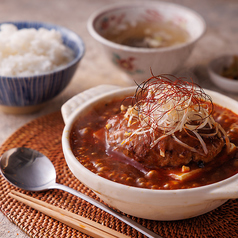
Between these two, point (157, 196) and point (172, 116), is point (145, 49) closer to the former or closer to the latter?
point (172, 116)

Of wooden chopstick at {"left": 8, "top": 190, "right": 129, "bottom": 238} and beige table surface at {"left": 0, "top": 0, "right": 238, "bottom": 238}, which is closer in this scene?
wooden chopstick at {"left": 8, "top": 190, "right": 129, "bottom": 238}

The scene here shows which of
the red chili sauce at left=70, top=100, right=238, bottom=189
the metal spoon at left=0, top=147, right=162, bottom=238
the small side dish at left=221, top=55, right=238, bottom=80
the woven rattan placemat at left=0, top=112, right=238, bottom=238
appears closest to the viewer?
the red chili sauce at left=70, top=100, right=238, bottom=189

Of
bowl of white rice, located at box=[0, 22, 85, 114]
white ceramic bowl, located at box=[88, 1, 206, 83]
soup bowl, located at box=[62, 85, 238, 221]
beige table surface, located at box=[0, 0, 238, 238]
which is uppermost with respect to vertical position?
soup bowl, located at box=[62, 85, 238, 221]

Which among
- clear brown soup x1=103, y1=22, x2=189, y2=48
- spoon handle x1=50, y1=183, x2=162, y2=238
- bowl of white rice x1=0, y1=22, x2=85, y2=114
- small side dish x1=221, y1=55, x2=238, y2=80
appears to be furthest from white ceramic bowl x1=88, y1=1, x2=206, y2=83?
spoon handle x1=50, y1=183, x2=162, y2=238

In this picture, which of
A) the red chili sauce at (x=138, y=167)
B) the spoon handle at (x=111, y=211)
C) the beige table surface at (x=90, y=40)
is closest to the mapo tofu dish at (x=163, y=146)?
the red chili sauce at (x=138, y=167)

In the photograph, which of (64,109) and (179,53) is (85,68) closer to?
(179,53)

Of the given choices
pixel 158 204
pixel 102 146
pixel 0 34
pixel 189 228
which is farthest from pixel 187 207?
pixel 0 34

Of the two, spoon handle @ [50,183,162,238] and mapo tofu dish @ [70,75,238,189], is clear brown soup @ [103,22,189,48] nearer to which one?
mapo tofu dish @ [70,75,238,189]
